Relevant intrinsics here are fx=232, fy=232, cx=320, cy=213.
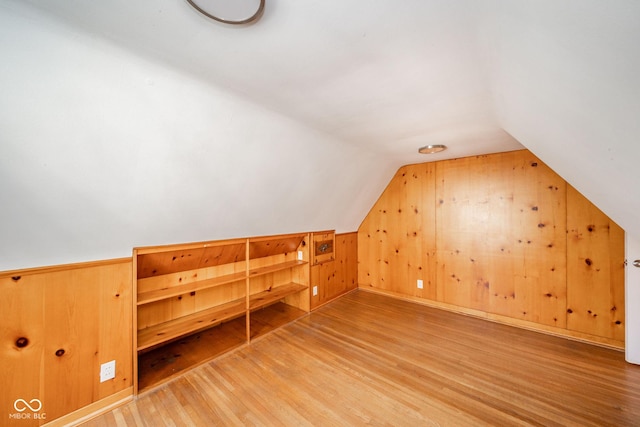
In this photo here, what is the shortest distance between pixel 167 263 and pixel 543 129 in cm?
281

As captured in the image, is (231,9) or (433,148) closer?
(231,9)

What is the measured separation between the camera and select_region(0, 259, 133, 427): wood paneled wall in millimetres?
1253

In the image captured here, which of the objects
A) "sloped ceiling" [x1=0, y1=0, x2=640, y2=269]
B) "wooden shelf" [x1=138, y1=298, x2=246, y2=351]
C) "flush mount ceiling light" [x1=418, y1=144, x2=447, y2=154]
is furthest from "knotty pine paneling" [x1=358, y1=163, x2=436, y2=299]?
"wooden shelf" [x1=138, y1=298, x2=246, y2=351]

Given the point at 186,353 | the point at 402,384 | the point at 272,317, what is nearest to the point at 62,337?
the point at 186,353

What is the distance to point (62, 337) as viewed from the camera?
1392 mm

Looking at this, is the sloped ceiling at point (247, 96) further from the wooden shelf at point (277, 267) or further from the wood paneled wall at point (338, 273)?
the wood paneled wall at point (338, 273)

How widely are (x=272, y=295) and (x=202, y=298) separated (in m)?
0.73

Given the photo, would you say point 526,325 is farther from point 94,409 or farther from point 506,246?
point 94,409

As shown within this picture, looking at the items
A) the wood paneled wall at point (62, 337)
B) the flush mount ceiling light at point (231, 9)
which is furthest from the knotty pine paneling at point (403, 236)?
the wood paneled wall at point (62, 337)

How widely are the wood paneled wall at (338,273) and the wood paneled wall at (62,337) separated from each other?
194 centimetres

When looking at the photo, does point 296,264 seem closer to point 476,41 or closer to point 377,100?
Answer: point 377,100

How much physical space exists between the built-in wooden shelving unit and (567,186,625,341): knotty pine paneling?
8.93ft

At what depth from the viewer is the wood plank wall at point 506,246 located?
7.04 ft

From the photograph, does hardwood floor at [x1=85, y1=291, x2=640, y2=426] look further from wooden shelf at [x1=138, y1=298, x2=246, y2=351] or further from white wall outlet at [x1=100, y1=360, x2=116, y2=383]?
wooden shelf at [x1=138, y1=298, x2=246, y2=351]
